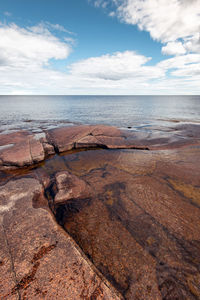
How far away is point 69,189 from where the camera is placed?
557 centimetres

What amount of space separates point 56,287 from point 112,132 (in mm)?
11742

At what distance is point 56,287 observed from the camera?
241 cm

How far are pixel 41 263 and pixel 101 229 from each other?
5.95 ft

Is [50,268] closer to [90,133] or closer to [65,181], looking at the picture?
[65,181]

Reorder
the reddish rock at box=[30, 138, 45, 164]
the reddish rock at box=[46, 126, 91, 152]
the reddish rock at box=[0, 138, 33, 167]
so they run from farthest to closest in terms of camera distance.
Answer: the reddish rock at box=[46, 126, 91, 152]
the reddish rock at box=[30, 138, 45, 164]
the reddish rock at box=[0, 138, 33, 167]

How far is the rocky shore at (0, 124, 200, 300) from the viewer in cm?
261

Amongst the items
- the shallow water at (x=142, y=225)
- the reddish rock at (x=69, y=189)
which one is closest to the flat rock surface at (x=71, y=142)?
the shallow water at (x=142, y=225)

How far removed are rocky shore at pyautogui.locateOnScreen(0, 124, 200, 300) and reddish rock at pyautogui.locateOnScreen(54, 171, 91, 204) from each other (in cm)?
4

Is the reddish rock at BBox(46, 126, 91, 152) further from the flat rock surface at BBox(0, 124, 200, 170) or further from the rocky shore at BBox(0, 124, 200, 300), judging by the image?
the rocky shore at BBox(0, 124, 200, 300)

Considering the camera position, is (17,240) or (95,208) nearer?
(17,240)

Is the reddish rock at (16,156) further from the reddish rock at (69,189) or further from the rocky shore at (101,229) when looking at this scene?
the reddish rock at (69,189)

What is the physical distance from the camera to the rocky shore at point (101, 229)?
2.61 metres

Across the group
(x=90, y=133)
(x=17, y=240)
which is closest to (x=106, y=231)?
(x=17, y=240)

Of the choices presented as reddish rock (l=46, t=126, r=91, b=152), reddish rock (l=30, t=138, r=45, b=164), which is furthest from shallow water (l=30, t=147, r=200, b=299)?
reddish rock (l=46, t=126, r=91, b=152)
